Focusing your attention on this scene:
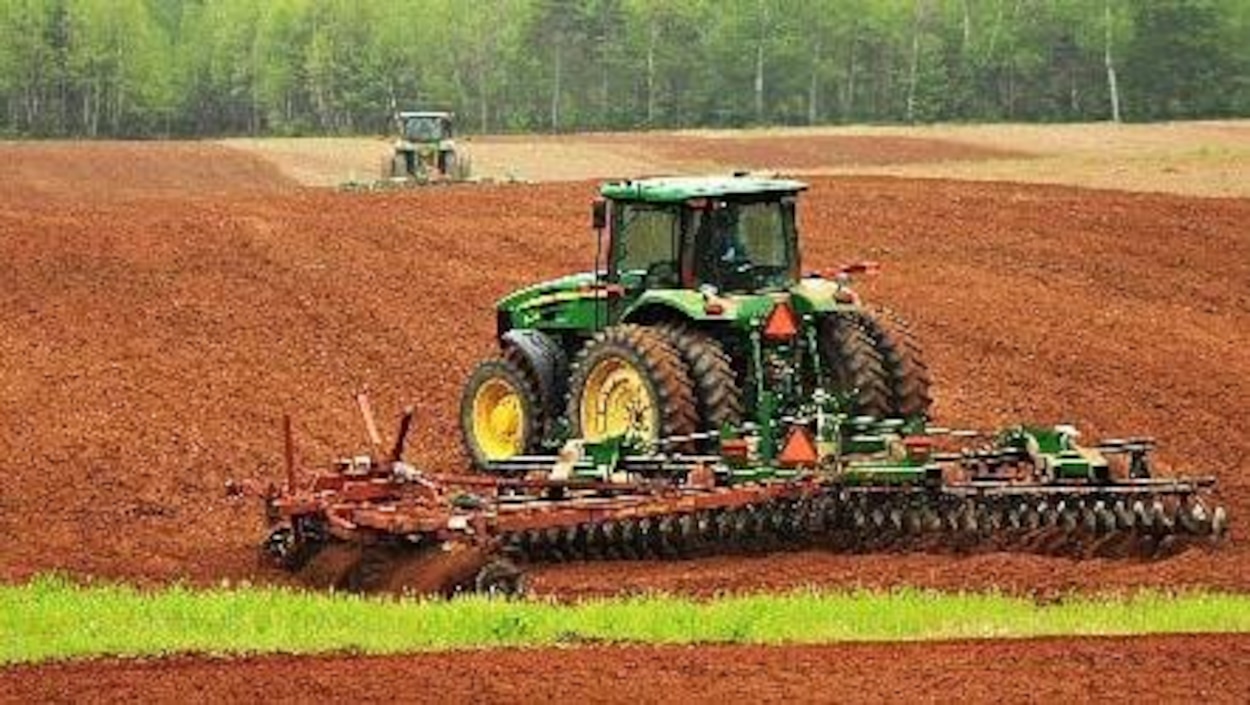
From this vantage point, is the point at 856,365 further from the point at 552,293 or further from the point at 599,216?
the point at 552,293

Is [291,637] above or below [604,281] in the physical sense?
below

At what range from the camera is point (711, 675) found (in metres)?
11.4

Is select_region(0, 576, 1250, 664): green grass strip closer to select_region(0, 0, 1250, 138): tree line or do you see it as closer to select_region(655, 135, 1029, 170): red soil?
select_region(655, 135, 1029, 170): red soil

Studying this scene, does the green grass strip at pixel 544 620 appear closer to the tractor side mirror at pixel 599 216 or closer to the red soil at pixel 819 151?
the tractor side mirror at pixel 599 216

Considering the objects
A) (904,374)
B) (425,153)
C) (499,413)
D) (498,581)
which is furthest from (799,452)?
(425,153)

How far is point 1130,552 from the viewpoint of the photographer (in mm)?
16766

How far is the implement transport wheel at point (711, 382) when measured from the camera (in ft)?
57.5

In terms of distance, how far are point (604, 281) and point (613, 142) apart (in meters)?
68.4

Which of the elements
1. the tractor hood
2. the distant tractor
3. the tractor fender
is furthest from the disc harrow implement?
the distant tractor

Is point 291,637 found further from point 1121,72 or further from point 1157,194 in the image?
point 1121,72

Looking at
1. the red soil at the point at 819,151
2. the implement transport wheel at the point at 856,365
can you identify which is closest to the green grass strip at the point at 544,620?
the implement transport wheel at the point at 856,365

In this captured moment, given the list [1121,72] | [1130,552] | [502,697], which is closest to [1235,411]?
[1130,552]

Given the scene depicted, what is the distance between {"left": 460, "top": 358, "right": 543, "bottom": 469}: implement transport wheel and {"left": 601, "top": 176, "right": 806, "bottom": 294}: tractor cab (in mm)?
1307

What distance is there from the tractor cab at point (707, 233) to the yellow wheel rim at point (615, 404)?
871mm
